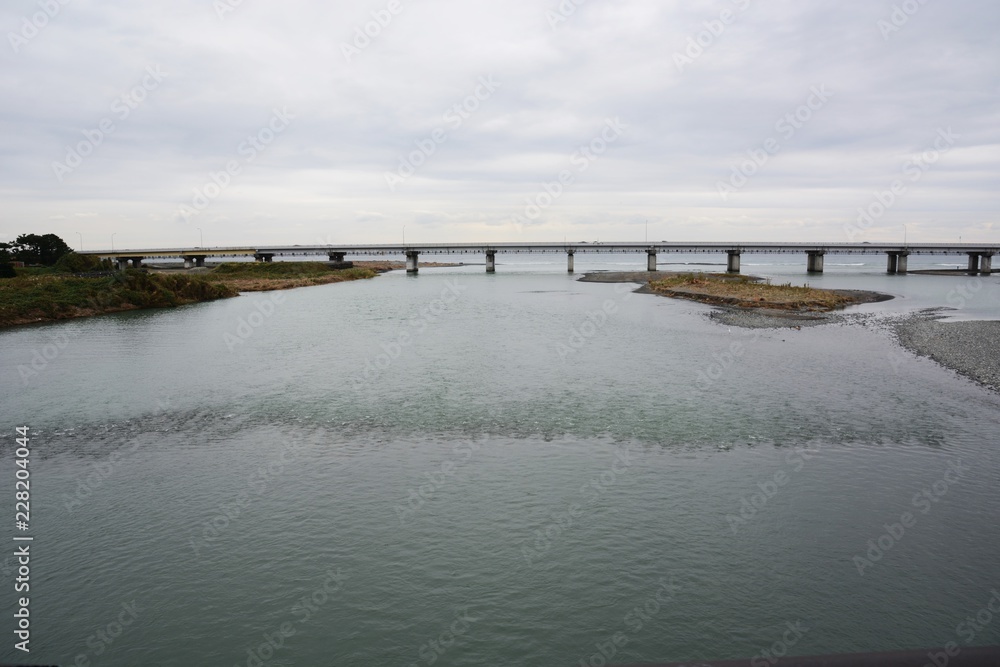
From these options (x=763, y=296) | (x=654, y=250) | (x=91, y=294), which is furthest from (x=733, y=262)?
(x=91, y=294)

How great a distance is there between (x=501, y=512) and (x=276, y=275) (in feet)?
432

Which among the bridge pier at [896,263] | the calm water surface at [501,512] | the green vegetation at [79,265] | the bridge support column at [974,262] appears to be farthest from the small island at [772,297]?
the bridge support column at [974,262]

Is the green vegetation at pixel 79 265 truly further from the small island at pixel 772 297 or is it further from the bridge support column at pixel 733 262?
the bridge support column at pixel 733 262

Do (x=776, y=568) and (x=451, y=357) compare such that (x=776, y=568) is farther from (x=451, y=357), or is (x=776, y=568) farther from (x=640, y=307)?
(x=640, y=307)

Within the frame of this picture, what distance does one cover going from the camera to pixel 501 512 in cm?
1530

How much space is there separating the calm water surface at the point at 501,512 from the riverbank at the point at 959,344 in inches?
109

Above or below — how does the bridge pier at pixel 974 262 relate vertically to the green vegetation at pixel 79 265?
below

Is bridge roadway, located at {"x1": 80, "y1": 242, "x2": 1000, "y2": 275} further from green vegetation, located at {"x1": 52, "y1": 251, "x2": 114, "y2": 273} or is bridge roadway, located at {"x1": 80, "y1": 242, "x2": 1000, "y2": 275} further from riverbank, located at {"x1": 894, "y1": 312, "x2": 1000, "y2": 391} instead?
riverbank, located at {"x1": 894, "y1": 312, "x2": 1000, "y2": 391}

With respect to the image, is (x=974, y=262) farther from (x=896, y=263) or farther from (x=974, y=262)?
(x=896, y=263)

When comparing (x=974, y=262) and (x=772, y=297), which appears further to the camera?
(x=974, y=262)

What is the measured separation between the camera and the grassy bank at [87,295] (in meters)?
57.5

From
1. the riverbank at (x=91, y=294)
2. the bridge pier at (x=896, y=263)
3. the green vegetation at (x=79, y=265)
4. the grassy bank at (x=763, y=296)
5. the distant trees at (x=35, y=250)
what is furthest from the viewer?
the bridge pier at (x=896, y=263)

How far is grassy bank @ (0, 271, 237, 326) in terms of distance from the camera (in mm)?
57531

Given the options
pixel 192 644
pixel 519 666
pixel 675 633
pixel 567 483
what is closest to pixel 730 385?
pixel 567 483
